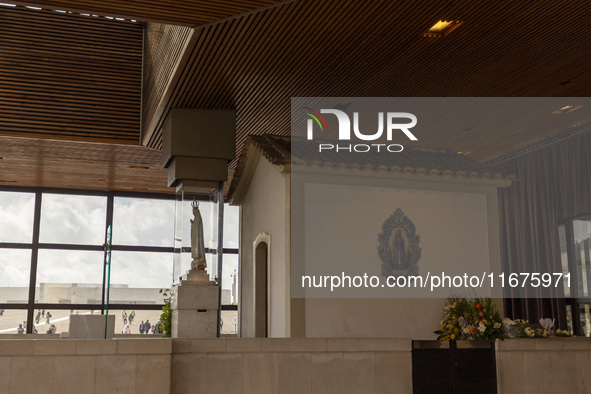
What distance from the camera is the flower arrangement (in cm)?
692

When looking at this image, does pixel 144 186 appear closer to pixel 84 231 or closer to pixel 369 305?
pixel 84 231

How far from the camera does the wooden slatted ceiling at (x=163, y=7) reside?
627 centimetres

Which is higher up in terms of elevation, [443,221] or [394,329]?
[443,221]

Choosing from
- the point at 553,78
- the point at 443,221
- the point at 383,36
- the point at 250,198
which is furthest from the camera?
the point at 250,198

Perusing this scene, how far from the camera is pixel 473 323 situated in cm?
728

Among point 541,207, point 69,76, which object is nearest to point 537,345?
point 541,207

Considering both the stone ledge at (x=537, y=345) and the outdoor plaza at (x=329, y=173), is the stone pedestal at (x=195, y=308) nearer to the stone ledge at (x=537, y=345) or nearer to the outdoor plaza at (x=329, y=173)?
the outdoor plaza at (x=329, y=173)

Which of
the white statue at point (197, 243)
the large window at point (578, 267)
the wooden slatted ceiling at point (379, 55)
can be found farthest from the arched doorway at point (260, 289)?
the large window at point (578, 267)

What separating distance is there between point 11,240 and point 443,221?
452 inches

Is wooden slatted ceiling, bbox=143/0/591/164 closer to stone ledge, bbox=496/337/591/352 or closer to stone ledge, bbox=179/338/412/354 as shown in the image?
stone ledge, bbox=179/338/412/354

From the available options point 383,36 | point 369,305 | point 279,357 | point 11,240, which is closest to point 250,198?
point 369,305

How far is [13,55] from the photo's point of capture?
10.3 metres

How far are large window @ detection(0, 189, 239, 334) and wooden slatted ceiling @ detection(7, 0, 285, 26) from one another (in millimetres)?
9800

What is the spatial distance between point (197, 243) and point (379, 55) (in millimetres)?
4051
